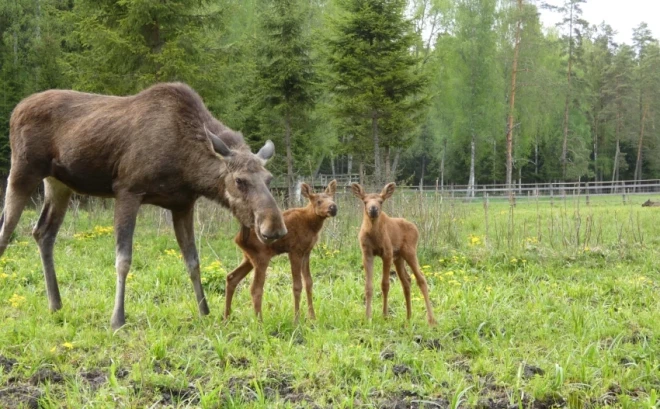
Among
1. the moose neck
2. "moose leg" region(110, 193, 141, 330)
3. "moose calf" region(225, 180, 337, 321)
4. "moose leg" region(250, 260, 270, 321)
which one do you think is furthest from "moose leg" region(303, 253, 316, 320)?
"moose leg" region(110, 193, 141, 330)

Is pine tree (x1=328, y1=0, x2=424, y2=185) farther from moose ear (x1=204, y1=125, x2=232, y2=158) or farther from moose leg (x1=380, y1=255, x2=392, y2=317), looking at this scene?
moose ear (x1=204, y1=125, x2=232, y2=158)

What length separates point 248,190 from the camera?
5.51 m

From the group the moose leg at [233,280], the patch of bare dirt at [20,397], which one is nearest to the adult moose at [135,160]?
the moose leg at [233,280]

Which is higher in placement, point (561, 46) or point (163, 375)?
point (561, 46)

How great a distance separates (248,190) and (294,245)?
2.48 ft

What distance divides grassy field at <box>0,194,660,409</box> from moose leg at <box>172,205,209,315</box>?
188 mm

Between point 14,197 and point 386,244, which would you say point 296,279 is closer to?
point 386,244

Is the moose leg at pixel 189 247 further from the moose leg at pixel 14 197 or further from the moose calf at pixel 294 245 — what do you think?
the moose leg at pixel 14 197

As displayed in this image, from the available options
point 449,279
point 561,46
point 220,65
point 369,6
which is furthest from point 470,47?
point 449,279

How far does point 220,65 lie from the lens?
1642 cm

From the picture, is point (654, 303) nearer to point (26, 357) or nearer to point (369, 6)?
point (26, 357)

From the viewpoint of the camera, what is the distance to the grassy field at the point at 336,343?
4.07 metres

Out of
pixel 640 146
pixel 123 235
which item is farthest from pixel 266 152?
pixel 640 146

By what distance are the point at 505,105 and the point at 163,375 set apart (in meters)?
38.6
